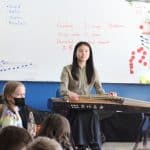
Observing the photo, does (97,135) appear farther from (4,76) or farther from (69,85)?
(4,76)

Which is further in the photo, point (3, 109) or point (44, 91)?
point (44, 91)

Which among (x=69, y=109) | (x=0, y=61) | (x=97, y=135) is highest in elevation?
(x=0, y=61)

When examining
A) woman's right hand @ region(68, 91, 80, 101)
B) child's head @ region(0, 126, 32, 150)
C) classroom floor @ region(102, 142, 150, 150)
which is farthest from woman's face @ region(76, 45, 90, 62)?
child's head @ region(0, 126, 32, 150)

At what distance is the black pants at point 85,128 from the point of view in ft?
13.0

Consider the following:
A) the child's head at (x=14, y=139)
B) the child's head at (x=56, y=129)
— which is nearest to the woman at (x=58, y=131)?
the child's head at (x=56, y=129)

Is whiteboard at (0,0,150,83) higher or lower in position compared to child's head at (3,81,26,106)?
higher

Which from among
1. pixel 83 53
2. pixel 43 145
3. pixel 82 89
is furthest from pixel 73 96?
pixel 43 145

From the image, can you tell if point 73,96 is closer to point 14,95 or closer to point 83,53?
point 83,53

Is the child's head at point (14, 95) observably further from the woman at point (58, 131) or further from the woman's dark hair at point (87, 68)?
the woman's dark hair at point (87, 68)

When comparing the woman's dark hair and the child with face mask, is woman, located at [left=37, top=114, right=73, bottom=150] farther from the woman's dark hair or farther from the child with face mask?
the woman's dark hair

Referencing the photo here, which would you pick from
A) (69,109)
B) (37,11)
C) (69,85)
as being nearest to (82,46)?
(69,85)

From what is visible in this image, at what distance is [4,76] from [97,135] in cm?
160

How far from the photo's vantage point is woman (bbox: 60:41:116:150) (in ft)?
13.0

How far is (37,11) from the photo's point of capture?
5.19 meters
